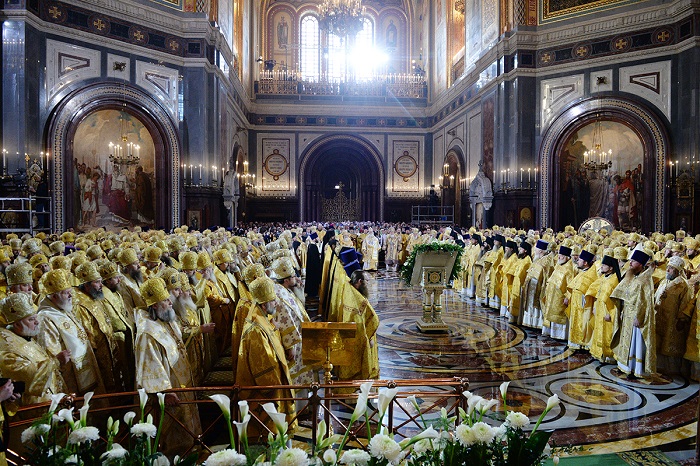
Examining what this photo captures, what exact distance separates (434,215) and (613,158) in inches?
468

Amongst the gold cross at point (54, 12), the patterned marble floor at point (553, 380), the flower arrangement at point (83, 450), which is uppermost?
the gold cross at point (54, 12)

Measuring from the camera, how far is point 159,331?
3.97 metres

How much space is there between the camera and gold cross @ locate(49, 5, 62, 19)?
15.4 m

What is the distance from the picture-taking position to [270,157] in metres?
32.1

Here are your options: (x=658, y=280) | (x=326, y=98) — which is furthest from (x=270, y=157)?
(x=658, y=280)

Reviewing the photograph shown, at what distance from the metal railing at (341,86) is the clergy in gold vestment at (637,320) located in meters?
27.9

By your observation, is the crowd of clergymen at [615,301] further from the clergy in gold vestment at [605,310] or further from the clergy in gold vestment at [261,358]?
the clergy in gold vestment at [261,358]

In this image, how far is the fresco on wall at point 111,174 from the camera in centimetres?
1692

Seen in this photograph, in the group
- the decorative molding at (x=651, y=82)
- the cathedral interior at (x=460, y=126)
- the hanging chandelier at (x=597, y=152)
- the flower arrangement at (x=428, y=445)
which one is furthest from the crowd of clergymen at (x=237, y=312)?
the decorative molding at (x=651, y=82)

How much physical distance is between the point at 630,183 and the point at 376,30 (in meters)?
22.6

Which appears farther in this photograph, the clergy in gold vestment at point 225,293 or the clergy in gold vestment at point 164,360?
the clergy in gold vestment at point 225,293

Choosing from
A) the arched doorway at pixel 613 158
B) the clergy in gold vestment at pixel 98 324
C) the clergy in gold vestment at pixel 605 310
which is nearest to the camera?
the clergy in gold vestment at pixel 98 324

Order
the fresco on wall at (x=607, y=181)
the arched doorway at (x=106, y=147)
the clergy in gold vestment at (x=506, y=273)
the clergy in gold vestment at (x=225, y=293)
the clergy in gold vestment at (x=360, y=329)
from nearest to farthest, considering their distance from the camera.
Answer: the clergy in gold vestment at (x=360, y=329) → the clergy in gold vestment at (x=225, y=293) → the clergy in gold vestment at (x=506, y=273) → the arched doorway at (x=106, y=147) → the fresco on wall at (x=607, y=181)

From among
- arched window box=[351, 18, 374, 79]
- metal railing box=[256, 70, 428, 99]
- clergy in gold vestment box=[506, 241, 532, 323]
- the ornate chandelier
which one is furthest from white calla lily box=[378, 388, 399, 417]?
arched window box=[351, 18, 374, 79]
